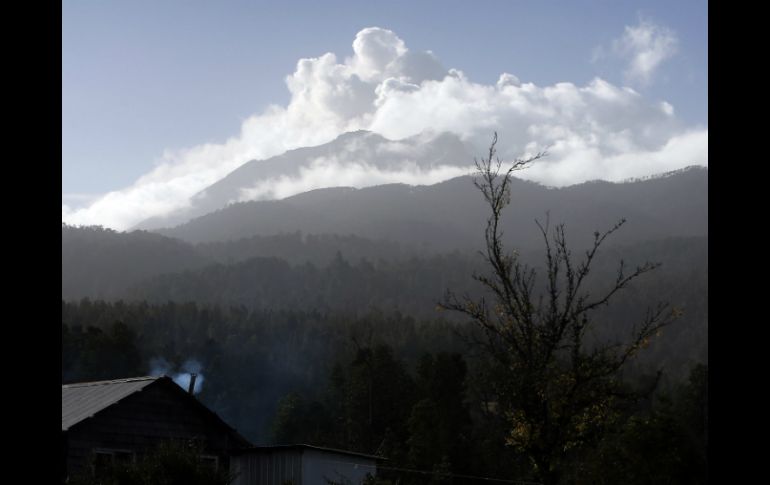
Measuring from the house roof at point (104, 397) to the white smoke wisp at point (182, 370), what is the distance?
76.7 m

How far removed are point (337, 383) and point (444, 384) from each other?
19.9 m

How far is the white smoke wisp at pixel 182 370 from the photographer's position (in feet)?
348

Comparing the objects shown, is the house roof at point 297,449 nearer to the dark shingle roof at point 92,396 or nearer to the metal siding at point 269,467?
the metal siding at point 269,467

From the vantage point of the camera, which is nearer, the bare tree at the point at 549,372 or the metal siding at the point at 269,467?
the bare tree at the point at 549,372

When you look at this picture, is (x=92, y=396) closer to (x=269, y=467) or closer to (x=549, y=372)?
(x=269, y=467)

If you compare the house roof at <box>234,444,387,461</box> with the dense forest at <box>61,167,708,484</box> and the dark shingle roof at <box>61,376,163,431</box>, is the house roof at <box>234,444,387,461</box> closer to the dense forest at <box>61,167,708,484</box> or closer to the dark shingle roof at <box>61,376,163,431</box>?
the dense forest at <box>61,167,708,484</box>

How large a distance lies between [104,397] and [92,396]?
1118mm

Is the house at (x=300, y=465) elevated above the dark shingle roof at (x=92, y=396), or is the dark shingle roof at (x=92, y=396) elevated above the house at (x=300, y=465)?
the dark shingle roof at (x=92, y=396)

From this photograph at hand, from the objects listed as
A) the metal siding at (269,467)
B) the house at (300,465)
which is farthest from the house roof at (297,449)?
the metal siding at (269,467)

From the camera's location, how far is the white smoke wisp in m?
106
